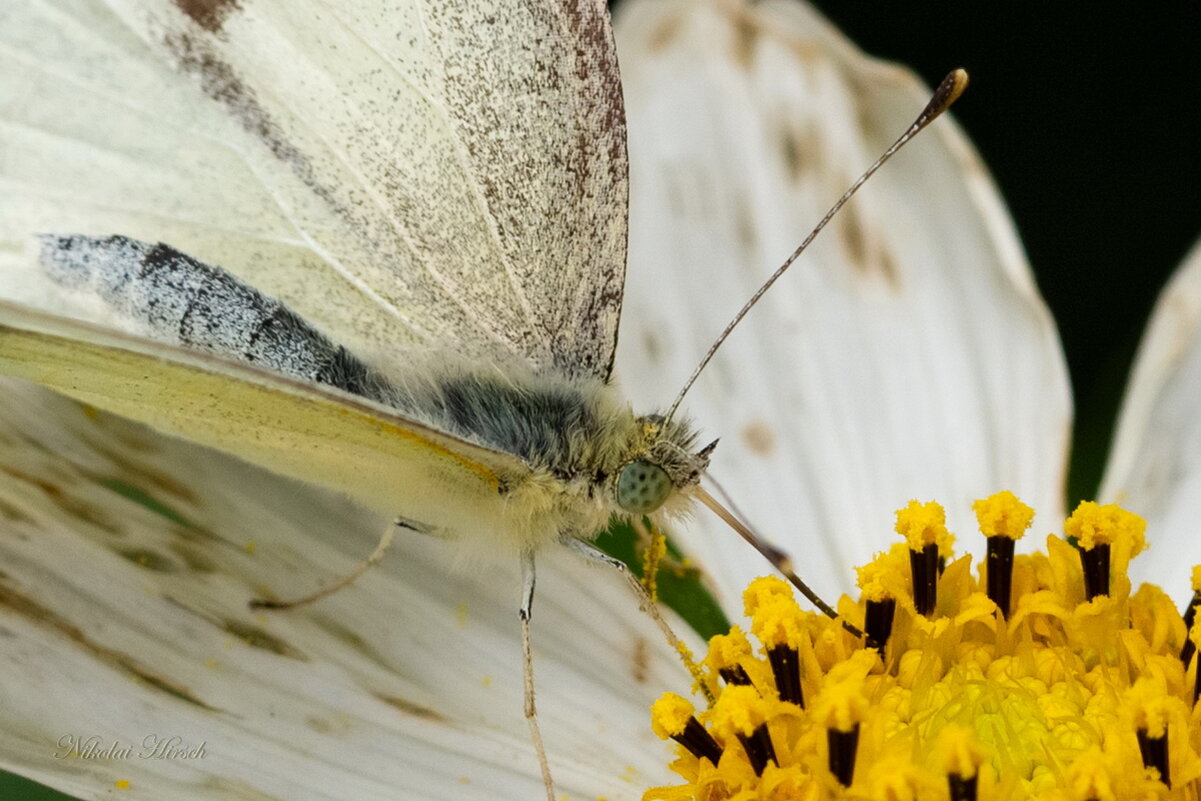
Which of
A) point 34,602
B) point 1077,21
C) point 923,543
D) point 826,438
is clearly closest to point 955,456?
point 826,438

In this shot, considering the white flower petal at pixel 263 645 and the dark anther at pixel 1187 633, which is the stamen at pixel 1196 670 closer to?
the dark anther at pixel 1187 633

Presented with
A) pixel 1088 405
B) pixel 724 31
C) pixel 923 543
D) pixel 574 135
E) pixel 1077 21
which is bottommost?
pixel 923 543

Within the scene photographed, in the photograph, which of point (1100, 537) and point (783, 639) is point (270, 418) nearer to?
point (783, 639)

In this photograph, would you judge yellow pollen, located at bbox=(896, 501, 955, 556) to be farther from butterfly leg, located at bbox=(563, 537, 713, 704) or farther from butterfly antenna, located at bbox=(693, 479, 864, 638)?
butterfly leg, located at bbox=(563, 537, 713, 704)

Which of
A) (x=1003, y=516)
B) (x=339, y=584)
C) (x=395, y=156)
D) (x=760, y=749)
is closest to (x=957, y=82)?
(x=1003, y=516)

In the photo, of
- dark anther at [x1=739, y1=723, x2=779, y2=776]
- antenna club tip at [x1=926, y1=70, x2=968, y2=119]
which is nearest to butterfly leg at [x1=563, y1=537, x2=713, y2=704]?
dark anther at [x1=739, y1=723, x2=779, y2=776]

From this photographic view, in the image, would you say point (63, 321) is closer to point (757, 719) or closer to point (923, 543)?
point (757, 719)
